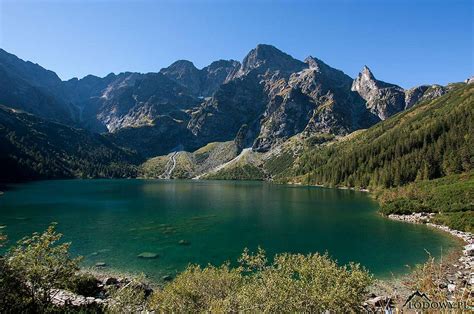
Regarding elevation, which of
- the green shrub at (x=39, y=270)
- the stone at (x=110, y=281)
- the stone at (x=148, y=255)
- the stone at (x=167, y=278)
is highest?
the green shrub at (x=39, y=270)

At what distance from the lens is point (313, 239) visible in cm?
6375

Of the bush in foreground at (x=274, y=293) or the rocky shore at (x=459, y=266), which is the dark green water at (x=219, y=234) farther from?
the bush in foreground at (x=274, y=293)

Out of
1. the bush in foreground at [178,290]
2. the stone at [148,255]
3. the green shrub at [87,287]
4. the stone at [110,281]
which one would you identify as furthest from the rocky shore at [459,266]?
the stone at [148,255]

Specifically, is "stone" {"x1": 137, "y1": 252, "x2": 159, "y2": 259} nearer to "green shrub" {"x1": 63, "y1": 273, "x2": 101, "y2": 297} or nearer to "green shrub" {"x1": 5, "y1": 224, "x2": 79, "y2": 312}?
"green shrub" {"x1": 63, "y1": 273, "x2": 101, "y2": 297}

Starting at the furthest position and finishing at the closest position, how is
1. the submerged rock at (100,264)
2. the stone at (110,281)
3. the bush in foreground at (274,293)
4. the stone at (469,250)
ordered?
1. the stone at (469,250)
2. the submerged rock at (100,264)
3. the stone at (110,281)
4. the bush in foreground at (274,293)

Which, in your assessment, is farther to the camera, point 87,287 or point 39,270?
point 87,287

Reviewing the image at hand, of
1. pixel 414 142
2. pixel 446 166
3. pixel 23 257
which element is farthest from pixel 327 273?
pixel 414 142

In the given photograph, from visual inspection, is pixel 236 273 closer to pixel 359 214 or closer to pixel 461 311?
pixel 461 311

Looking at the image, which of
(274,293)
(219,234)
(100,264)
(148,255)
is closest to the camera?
(274,293)

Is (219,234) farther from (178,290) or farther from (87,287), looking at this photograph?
(178,290)

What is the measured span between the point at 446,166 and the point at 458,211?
7841cm

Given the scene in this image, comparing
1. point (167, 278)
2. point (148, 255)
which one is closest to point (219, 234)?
point (148, 255)

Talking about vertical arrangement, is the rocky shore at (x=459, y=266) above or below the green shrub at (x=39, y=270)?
below

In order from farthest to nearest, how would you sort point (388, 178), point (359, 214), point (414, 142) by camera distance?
point (414, 142)
point (388, 178)
point (359, 214)
